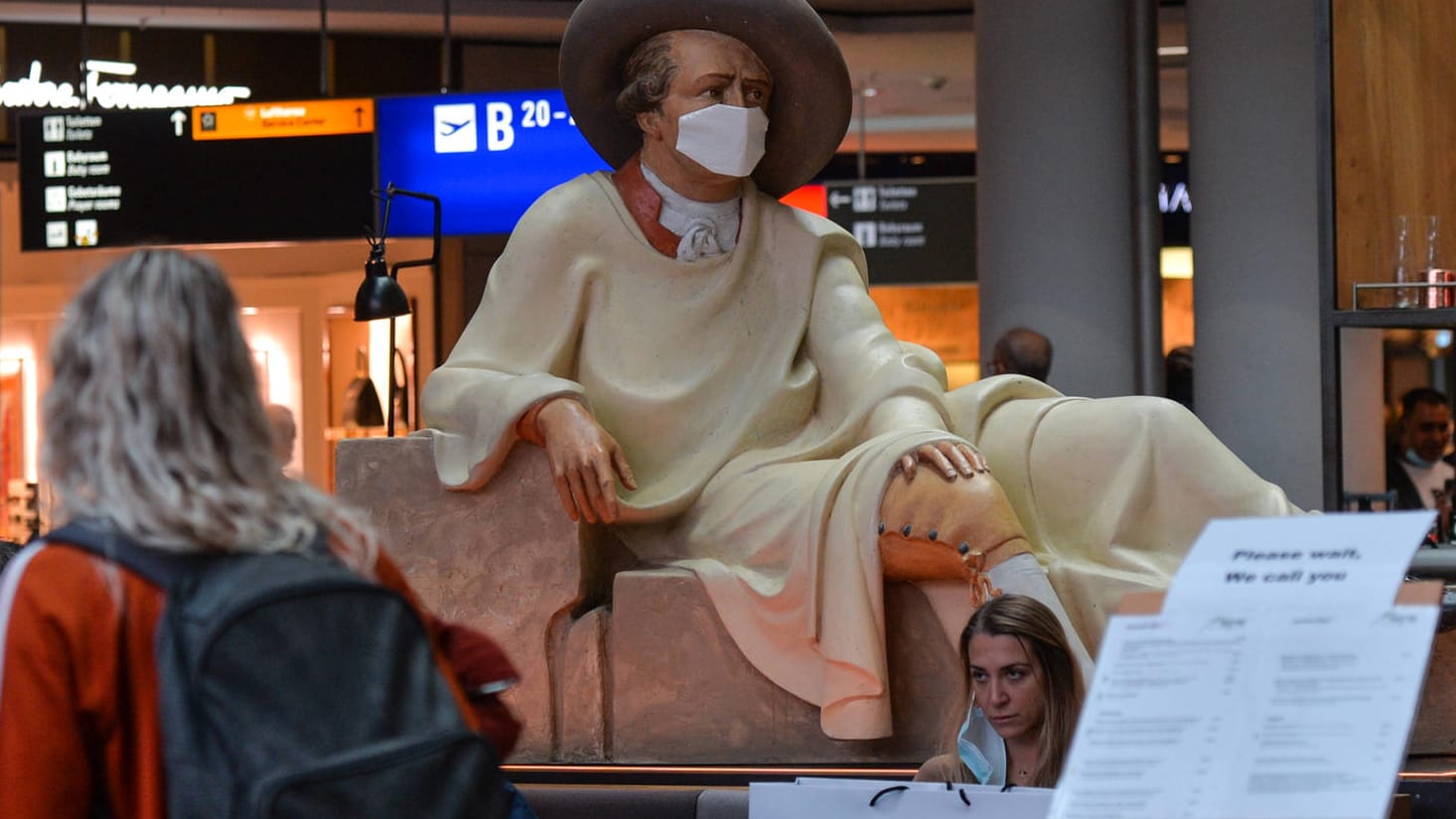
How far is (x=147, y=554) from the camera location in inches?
70.0

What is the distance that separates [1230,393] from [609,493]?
14.3 feet

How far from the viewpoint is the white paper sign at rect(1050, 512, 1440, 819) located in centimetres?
167

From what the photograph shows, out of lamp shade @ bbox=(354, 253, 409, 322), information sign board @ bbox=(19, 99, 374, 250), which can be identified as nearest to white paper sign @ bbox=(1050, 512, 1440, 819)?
lamp shade @ bbox=(354, 253, 409, 322)

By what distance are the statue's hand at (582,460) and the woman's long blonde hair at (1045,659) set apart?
3.93ft

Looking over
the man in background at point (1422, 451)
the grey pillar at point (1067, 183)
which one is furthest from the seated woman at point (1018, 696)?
the grey pillar at point (1067, 183)

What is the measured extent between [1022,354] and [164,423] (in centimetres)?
513

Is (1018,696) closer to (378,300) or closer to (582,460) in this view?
(582,460)

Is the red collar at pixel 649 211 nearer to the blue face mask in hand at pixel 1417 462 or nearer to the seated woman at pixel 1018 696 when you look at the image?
the seated woman at pixel 1018 696

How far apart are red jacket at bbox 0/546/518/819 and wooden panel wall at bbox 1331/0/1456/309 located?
353 cm

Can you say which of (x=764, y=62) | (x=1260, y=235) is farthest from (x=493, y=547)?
(x=1260, y=235)

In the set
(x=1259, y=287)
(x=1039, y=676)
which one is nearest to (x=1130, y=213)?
(x=1259, y=287)

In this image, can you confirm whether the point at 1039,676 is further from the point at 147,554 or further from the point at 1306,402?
the point at 1306,402

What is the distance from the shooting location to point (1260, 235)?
8.03m

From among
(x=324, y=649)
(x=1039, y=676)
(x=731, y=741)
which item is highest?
(x=324, y=649)
